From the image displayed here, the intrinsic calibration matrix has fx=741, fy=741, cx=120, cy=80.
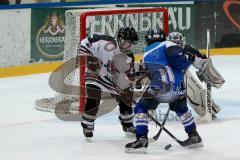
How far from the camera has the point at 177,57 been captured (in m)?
5.00

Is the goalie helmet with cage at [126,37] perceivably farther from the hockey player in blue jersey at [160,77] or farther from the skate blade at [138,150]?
the skate blade at [138,150]

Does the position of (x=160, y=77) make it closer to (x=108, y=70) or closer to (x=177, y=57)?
(x=177, y=57)

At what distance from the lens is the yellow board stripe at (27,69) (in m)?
9.47

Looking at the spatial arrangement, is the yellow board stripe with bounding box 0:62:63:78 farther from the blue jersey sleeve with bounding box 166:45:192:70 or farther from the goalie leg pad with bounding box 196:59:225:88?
the blue jersey sleeve with bounding box 166:45:192:70

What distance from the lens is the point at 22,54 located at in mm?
9562

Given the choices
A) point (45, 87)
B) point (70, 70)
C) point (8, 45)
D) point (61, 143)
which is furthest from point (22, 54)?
point (61, 143)

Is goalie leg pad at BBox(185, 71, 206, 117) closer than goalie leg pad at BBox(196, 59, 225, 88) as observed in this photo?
No

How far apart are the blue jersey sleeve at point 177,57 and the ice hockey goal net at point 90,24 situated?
173cm

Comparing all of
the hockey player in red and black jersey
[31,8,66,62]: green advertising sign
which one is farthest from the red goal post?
[31,8,66,62]: green advertising sign

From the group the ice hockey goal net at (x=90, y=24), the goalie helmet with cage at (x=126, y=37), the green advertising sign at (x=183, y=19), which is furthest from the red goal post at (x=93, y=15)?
the green advertising sign at (x=183, y=19)

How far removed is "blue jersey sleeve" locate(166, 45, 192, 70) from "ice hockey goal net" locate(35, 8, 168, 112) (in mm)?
1728

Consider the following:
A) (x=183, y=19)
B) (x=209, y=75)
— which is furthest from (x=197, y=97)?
(x=183, y=19)

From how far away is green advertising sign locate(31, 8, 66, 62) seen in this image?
9695 mm

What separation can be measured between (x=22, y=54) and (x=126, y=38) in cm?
446
